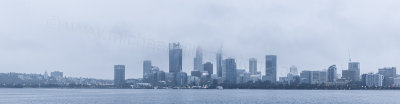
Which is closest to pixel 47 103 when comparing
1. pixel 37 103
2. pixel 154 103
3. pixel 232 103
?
pixel 37 103

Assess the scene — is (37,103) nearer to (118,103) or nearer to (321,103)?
(118,103)

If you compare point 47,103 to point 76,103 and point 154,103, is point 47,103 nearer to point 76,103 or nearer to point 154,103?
point 76,103

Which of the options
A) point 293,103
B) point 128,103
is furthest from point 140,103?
point 293,103

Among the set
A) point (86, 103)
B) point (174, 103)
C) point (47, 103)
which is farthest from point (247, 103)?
point (47, 103)

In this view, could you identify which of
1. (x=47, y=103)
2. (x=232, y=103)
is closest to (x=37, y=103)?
(x=47, y=103)

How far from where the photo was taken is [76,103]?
133875 millimetres

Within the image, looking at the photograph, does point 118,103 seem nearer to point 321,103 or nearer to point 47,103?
point 47,103

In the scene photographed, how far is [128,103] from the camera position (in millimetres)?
136500

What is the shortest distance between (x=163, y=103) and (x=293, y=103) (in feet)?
102

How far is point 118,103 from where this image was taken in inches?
5325

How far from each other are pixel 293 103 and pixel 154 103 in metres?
33.1

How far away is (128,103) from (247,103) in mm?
27659

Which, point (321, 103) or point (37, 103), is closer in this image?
point (37, 103)

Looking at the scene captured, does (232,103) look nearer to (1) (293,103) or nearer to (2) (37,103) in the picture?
(1) (293,103)
